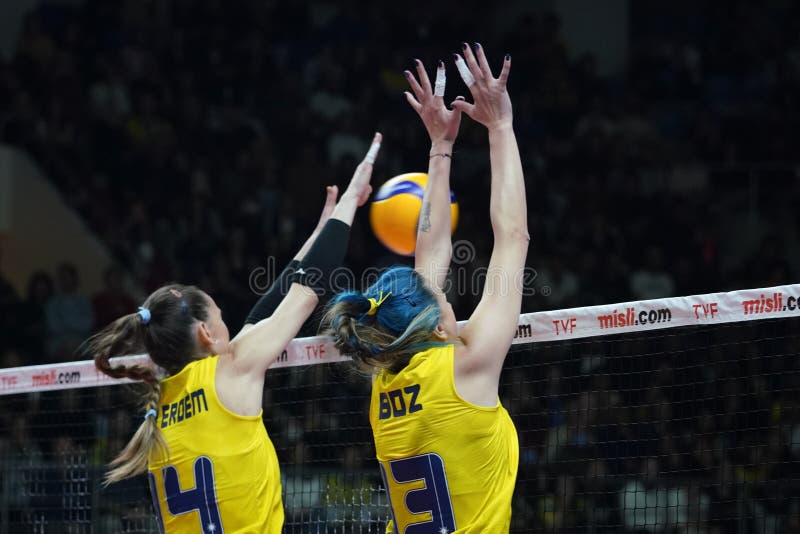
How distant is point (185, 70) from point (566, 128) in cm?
519

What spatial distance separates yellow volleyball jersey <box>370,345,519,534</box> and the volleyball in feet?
5.67

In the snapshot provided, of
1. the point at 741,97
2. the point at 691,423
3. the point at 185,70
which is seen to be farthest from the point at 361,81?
the point at 691,423

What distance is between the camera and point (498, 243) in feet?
11.1

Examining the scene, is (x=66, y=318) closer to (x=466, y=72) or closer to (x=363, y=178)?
(x=363, y=178)

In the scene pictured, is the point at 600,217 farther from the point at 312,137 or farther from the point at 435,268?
the point at 435,268

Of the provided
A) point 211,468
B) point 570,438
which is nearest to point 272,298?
point 211,468

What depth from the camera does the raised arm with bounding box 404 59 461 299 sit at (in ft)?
13.5

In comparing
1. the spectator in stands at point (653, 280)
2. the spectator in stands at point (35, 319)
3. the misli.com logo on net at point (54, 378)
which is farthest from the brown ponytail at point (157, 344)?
the spectator in stands at point (653, 280)

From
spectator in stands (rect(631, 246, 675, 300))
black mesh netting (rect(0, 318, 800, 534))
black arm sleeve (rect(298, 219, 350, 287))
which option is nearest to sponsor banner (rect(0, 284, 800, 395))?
black mesh netting (rect(0, 318, 800, 534))

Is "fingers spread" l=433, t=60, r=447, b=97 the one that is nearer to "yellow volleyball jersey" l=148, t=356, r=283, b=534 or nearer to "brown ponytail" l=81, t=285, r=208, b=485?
"brown ponytail" l=81, t=285, r=208, b=485

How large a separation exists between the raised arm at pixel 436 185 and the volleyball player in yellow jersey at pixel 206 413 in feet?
1.45

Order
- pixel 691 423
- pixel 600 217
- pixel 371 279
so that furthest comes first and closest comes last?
1. pixel 600 217
2. pixel 371 279
3. pixel 691 423

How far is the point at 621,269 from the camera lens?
Result: 11.9 m

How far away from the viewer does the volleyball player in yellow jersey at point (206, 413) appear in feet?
12.1
